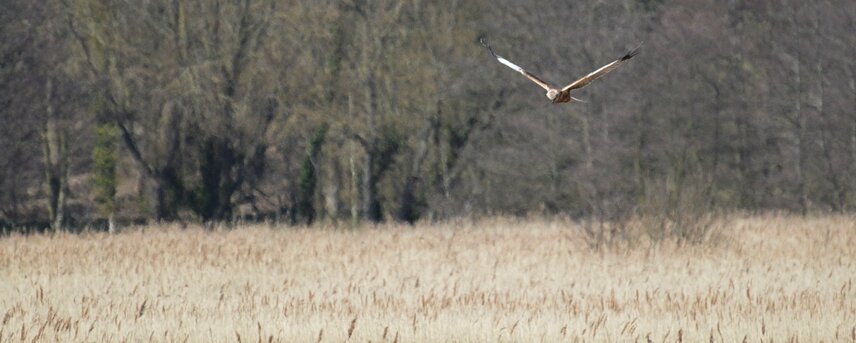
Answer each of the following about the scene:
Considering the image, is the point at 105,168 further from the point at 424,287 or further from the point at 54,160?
the point at 424,287

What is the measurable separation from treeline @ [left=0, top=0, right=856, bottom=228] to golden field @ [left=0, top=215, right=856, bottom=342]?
27.1 feet

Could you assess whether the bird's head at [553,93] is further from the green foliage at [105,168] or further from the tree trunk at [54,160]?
the tree trunk at [54,160]

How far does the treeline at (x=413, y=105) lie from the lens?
94.8 ft

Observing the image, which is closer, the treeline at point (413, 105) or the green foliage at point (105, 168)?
the treeline at point (413, 105)

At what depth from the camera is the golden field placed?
9.82m

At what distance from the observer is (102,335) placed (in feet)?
31.3

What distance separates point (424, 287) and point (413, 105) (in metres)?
16.6

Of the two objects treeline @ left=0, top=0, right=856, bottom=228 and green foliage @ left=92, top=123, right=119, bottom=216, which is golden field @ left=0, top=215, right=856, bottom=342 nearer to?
treeline @ left=0, top=0, right=856, bottom=228

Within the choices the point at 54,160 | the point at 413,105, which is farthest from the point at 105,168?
the point at 413,105

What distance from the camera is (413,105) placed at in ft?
97.8

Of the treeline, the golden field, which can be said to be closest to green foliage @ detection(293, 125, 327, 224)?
the treeline

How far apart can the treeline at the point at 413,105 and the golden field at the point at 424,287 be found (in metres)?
8.26

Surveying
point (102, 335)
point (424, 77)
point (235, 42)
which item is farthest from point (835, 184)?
point (102, 335)

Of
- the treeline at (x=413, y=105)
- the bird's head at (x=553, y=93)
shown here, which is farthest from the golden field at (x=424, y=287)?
the treeline at (x=413, y=105)
